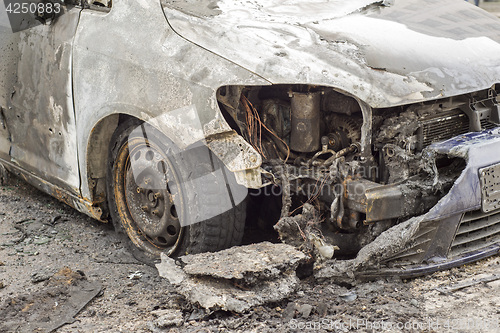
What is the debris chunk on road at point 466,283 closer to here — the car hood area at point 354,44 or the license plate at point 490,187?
the license plate at point 490,187

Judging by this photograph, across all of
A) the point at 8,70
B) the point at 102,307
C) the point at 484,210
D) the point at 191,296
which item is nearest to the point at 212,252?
the point at 191,296

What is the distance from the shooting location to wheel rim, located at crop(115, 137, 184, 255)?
3979 mm

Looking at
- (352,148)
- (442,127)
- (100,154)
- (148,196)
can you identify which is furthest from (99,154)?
(442,127)

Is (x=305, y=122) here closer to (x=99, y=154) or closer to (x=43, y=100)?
(x=99, y=154)

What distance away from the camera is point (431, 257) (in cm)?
370

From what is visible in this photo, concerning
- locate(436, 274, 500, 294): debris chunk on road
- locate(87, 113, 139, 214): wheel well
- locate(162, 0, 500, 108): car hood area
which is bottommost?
locate(436, 274, 500, 294): debris chunk on road

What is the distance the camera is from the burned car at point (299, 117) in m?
3.54

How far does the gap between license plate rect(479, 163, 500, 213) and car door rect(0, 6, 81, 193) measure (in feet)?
8.80

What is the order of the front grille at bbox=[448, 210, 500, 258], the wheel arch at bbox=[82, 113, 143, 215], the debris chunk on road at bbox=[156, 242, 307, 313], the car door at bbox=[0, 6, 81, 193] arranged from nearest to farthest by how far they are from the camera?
the debris chunk on road at bbox=[156, 242, 307, 313]
the front grille at bbox=[448, 210, 500, 258]
the wheel arch at bbox=[82, 113, 143, 215]
the car door at bbox=[0, 6, 81, 193]

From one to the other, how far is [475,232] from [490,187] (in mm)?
378

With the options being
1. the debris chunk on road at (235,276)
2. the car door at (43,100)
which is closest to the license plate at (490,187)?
the debris chunk on road at (235,276)

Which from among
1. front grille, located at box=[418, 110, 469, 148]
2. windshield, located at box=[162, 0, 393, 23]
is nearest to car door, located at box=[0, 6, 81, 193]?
windshield, located at box=[162, 0, 393, 23]

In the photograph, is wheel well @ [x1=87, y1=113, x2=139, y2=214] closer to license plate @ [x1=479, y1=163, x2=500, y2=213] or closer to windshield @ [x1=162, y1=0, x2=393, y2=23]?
windshield @ [x1=162, y1=0, x2=393, y2=23]

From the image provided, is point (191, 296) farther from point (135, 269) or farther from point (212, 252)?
point (135, 269)
